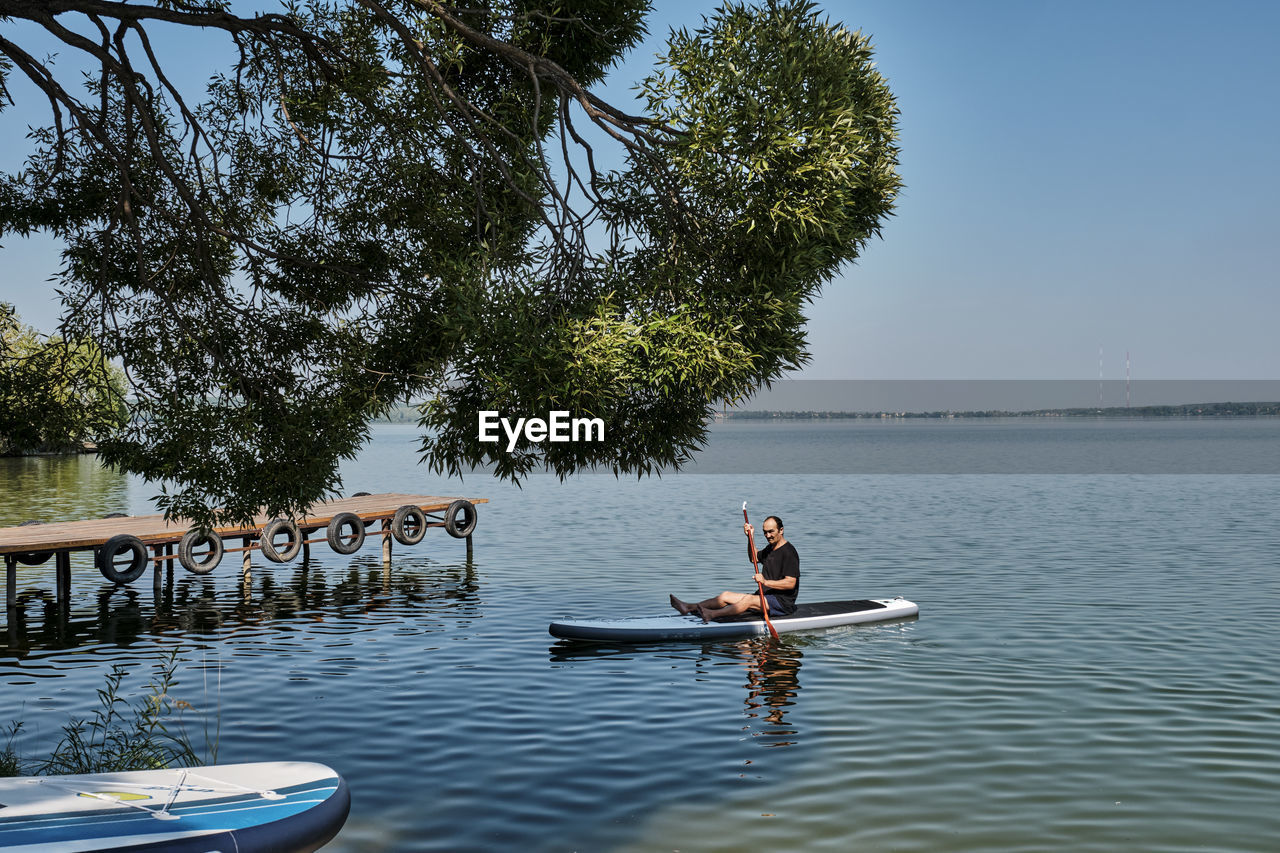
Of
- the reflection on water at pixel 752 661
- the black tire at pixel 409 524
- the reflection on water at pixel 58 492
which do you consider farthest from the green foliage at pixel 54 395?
the black tire at pixel 409 524

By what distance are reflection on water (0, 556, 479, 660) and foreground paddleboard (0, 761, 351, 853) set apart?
947cm

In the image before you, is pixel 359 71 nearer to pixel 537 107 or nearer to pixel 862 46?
pixel 537 107

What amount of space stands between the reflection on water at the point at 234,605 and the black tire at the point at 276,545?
71 cm

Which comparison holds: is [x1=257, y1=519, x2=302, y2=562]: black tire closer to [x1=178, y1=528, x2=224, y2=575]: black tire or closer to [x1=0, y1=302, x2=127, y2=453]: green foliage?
[x1=178, y1=528, x2=224, y2=575]: black tire

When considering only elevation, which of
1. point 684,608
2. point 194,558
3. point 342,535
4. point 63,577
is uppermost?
point 342,535

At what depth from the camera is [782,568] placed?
1630 cm

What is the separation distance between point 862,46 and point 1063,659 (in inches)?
337

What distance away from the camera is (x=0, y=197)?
1168 cm

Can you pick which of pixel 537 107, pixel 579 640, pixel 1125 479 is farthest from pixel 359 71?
pixel 1125 479

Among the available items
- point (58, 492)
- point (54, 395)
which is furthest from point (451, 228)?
point (58, 492)

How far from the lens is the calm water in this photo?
892 centimetres

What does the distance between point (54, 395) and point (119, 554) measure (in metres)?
8.48

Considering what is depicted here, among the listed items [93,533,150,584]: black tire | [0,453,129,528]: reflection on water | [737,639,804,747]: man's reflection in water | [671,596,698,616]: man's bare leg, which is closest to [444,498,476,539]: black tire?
[0,453,129,528]: reflection on water

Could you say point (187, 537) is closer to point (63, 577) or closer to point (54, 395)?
point (63, 577)
